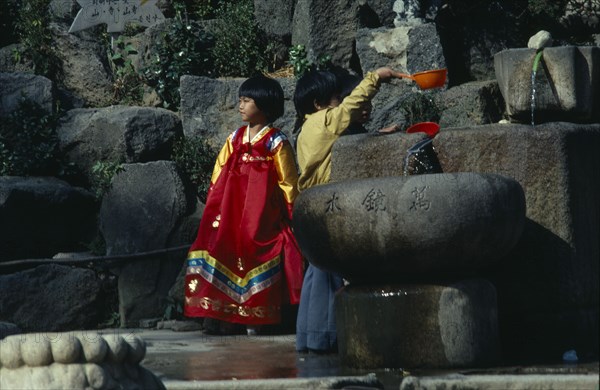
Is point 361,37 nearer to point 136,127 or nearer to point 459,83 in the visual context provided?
point 459,83

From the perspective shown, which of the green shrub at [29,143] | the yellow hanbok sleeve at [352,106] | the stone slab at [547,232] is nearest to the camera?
the stone slab at [547,232]

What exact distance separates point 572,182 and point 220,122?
476 centimetres

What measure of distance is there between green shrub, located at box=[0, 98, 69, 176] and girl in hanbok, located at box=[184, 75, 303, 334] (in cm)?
220

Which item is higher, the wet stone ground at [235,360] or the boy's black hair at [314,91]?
the boy's black hair at [314,91]

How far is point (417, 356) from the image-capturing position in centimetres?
561

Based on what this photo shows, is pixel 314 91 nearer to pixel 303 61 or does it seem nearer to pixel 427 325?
pixel 427 325

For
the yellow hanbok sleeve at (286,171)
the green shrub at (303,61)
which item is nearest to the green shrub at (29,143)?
the green shrub at (303,61)

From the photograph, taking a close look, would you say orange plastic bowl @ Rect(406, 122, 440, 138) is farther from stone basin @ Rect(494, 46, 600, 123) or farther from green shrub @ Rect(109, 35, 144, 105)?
green shrub @ Rect(109, 35, 144, 105)

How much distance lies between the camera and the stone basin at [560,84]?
6.37 m

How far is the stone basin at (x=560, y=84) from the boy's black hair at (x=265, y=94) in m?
2.40

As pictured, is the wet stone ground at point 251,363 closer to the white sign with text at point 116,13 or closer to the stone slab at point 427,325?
the stone slab at point 427,325

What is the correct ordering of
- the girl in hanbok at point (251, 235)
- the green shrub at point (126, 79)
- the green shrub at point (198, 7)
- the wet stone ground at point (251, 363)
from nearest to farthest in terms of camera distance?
the wet stone ground at point (251, 363) → the girl in hanbok at point (251, 235) → the green shrub at point (126, 79) → the green shrub at point (198, 7)

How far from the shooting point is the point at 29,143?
1035 cm

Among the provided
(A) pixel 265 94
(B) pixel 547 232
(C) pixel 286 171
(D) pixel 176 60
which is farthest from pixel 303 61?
(B) pixel 547 232
